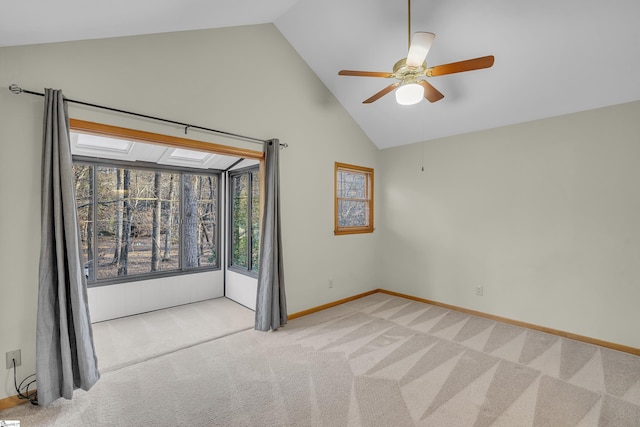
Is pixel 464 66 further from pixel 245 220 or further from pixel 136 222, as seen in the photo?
pixel 136 222

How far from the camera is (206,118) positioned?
2988mm

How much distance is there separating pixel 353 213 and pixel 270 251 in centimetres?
190

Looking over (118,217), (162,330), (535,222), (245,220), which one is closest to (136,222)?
(118,217)

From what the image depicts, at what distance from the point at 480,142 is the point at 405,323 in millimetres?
2606

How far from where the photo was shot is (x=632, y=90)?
282 centimetres

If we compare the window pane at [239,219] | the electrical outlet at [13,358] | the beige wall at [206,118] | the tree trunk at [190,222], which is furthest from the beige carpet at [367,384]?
the tree trunk at [190,222]

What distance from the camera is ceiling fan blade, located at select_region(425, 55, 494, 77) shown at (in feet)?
6.45

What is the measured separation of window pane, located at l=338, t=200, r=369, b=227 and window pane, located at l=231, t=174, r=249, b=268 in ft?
4.81

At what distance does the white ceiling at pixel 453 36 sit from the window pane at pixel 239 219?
2044mm

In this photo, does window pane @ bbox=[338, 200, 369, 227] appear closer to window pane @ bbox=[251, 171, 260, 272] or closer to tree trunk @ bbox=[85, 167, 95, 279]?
window pane @ bbox=[251, 171, 260, 272]

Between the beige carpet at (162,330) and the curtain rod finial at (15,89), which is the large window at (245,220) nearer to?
the beige carpet at (162,330)

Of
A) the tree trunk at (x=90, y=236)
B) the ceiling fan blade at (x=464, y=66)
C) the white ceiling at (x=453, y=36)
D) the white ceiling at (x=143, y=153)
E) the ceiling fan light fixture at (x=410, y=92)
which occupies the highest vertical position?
the white ceiling at (x=453, y=36)

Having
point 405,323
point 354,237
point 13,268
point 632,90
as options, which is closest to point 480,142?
point 632,90

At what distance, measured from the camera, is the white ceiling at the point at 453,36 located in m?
2.08
